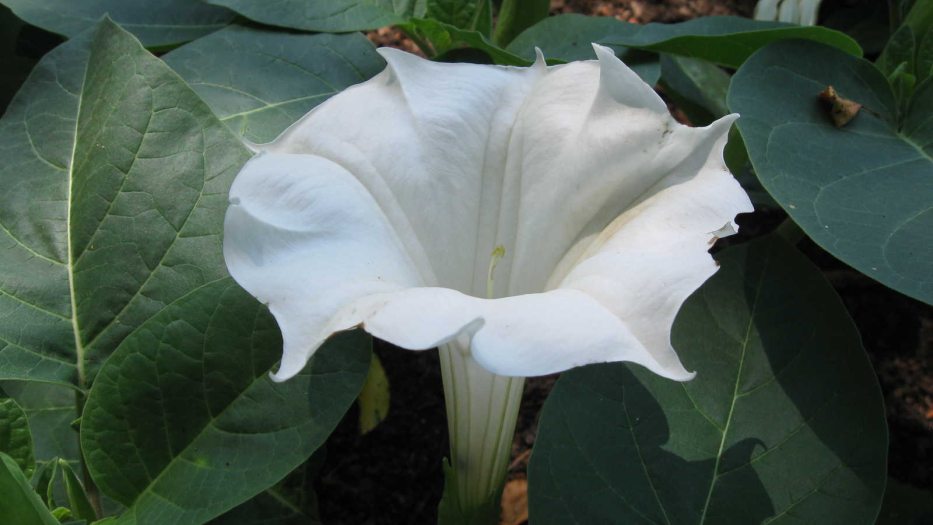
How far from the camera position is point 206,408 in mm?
1034

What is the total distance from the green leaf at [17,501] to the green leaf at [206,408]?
0.52ft

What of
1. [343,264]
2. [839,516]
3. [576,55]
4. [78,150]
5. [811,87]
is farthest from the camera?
[576,55]

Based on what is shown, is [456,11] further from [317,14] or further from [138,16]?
[138,16]

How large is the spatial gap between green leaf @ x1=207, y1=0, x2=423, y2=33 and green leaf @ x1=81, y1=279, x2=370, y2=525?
56 centimetres

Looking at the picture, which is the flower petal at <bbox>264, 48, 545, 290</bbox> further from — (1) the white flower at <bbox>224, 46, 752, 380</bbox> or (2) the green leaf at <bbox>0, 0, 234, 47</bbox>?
(2) the green leaf at <bbox>0, 0, 234, 47</bbox>

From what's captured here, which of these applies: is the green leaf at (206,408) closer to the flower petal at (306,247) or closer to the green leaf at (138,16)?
the flower petal at (306,247)

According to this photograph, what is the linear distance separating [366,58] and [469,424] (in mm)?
659

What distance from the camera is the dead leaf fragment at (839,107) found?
128cm

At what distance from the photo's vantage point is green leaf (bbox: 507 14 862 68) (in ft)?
4.41

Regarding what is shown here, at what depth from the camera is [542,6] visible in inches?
62.3

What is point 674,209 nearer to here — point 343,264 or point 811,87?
point 343,264

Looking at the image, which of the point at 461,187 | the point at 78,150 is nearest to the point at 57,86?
the point at 78,150

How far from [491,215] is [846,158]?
0.48 metres

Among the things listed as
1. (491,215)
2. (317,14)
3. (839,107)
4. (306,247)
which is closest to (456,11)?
(317,14)
